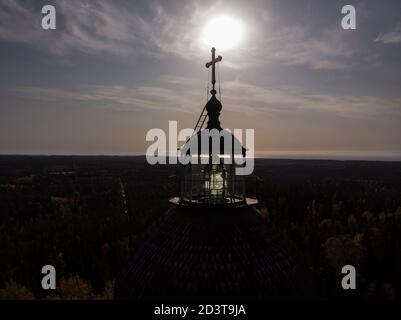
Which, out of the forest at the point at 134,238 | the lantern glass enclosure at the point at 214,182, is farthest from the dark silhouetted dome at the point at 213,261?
the forest at the point at 134,238

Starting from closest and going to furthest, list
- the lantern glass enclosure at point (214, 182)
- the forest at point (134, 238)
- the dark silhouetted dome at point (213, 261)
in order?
1. the dark silhouetted dome at point (213, 261)
2. the lantern glass enclosure at point (214, 182)
3. the forest at point (134, 238)

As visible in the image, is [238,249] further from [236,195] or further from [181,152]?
[181,152]

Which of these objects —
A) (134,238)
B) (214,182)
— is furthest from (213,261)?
(134,238)

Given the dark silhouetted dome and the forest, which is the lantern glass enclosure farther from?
the forest

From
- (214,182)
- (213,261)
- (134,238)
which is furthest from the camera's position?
(134,238)

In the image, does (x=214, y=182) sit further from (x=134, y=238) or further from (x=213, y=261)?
(x=134, y=238)

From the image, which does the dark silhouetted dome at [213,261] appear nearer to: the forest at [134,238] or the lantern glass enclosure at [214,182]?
the lantern glass enclosure at [214,182]

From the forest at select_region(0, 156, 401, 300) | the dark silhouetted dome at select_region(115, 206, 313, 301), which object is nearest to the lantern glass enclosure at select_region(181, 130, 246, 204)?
the dark silhouetted dome at select_region(115, 206, 313, 301)
